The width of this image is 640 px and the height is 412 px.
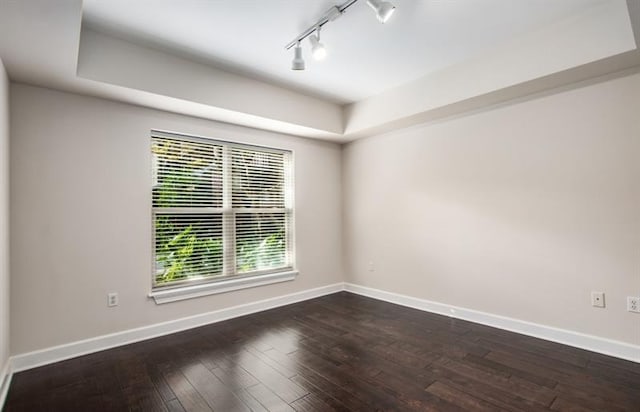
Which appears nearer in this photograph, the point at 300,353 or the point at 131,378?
the point at 131,378

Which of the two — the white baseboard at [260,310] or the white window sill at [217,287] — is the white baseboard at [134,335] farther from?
the white window sill at [217,287]

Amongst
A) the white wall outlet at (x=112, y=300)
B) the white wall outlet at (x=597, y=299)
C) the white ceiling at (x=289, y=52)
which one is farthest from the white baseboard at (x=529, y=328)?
the white wall outlet at (x=112, y=300)

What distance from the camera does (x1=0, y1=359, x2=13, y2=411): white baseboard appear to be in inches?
83.8

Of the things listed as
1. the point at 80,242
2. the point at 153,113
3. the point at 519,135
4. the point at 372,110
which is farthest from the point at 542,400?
the point at 153,113

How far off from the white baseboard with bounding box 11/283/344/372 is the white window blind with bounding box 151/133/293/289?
1.26 ft

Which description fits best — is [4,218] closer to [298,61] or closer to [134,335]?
[134,335]

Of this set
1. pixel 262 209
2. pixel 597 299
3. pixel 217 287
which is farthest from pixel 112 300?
pixel 597 299

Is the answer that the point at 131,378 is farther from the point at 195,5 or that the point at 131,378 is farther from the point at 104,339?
the point at 195,5

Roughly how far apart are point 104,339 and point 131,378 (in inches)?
30.0

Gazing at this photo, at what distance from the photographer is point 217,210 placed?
375 centimetres

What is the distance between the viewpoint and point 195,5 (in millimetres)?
2291

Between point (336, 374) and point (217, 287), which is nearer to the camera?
point (336, 374)

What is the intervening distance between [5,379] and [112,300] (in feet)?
2.78

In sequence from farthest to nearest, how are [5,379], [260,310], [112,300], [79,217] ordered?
[260,310] < [112,300] < [79,217] < [5,379]
